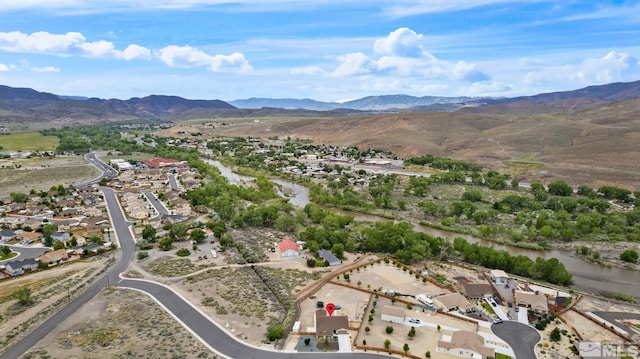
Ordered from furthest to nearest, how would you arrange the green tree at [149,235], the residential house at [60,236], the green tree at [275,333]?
the residential house at [60,236] < the green tree at [149,235] < the green tree at [275,333]

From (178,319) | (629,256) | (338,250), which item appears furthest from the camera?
(629,256)

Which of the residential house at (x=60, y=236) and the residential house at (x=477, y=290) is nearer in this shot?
the residential house at (x=477, y=290)

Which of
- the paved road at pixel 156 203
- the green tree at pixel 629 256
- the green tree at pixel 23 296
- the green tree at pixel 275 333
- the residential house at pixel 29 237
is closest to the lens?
the green tree at pixel 275 333

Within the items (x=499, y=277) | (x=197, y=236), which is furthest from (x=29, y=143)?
(x=499, y=277)

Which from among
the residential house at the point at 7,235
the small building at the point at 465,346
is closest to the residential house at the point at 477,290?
the small building at the point at 465,346

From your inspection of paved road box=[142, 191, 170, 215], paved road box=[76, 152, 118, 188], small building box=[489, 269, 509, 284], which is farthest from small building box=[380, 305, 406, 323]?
paved road box=[76, 152, 118, 188]

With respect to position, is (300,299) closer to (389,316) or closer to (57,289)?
(389,316)

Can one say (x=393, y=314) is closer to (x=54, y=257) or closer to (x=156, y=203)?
(x=54, y=257)

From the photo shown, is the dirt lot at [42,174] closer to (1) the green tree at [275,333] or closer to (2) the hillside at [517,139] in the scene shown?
(1) the green tree at [275,333]
